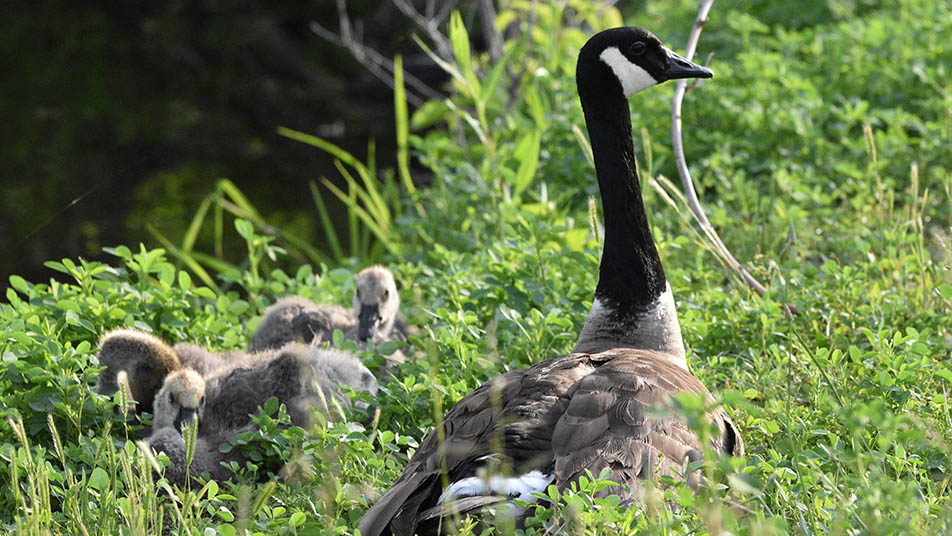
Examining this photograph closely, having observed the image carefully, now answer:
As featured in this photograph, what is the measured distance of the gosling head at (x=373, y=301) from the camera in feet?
16.8

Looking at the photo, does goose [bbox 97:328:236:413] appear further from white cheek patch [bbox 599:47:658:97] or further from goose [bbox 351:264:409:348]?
white cheek patch [bbox 599:47:658:97]

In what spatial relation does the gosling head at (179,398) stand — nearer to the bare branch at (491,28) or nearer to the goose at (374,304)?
the goose at (374,304)

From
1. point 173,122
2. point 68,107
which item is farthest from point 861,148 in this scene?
point 68,107

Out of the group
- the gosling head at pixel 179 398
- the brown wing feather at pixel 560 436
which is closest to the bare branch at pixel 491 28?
the gosling head at pixel 179 398

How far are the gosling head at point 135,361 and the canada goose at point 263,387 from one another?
0.68ft

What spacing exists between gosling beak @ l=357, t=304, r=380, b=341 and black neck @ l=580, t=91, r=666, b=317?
129 centimetres

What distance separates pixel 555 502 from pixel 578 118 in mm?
4631

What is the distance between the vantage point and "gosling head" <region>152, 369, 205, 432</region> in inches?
158

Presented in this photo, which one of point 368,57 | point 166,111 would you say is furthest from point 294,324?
point 166,111

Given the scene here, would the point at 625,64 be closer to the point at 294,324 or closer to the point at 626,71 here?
the point at 626,71

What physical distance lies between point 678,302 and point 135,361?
2484 mm

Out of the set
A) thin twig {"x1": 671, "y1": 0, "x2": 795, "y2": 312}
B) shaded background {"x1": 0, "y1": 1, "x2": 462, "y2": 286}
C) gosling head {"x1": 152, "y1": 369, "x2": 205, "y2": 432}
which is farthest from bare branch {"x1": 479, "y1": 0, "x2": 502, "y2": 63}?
gosling head {"x1": 152, "y1": 369, "x2": 205, "y2": 432}

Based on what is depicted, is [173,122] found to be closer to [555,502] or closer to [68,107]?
[68,107]

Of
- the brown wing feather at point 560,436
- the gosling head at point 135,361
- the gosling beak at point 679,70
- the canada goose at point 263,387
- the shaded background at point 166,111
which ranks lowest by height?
the shaded background at point 166,111
